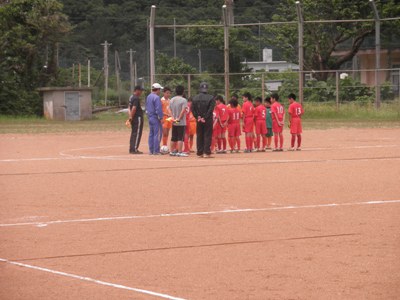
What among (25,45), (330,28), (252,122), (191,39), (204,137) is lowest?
(204,137)

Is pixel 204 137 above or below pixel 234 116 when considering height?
below

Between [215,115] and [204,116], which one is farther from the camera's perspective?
[215,115]

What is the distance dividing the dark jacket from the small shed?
87.6ft

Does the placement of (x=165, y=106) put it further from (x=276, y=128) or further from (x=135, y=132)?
(x=276, y=128)

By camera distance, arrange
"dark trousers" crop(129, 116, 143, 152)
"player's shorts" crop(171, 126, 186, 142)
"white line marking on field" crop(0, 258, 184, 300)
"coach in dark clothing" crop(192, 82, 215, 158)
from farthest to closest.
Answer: "dark trousers" crop(129, 116, 143, 152), "player's shorts" crop(171, 126, 186, 142), "coach in dark clothing" crop(192, 82, 215, 158), "white line marking on field" crop(0, 258, 184, 300)

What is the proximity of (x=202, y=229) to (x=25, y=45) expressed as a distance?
42.4 metres

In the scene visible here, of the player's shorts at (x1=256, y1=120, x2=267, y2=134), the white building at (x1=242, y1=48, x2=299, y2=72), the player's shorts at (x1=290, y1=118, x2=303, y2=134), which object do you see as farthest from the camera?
the white building at (x1=242, y1=48, x2=299, y2=72)

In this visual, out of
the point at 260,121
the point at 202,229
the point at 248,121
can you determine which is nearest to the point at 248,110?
the point at 248,121

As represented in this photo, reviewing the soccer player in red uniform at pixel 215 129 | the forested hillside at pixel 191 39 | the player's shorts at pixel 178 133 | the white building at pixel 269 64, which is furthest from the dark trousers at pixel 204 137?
the white building at pixel 269 64

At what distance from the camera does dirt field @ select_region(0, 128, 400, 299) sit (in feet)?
28.1

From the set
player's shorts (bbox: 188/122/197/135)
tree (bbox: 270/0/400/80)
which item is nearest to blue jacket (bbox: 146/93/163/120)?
player's shorts (bbox: 188/122/197/135)

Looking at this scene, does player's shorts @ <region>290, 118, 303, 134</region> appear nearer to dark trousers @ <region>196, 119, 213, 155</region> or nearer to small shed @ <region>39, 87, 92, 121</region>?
dark trousers @ <region>196, 119, 213, 155</region>

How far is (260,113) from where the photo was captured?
2505cm

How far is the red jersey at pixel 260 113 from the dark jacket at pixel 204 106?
2359 millimetres
